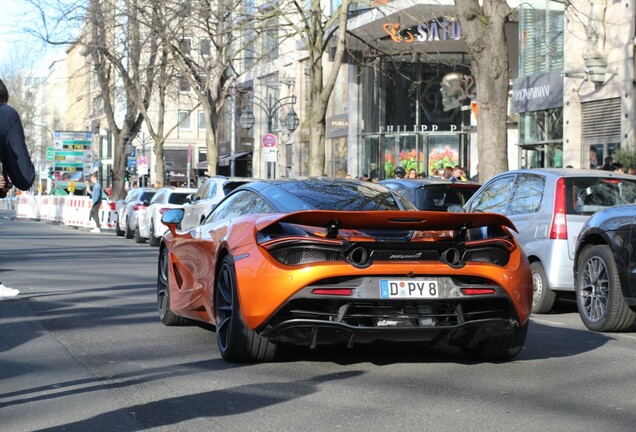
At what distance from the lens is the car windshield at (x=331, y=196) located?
8.64 metres

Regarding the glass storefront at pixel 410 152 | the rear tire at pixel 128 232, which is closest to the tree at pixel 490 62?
Answer: the rear tire at pixel 128 232

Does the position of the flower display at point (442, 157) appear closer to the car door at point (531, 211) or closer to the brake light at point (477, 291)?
the car door at point (531, 211)

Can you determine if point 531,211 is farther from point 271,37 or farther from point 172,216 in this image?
point 271,37

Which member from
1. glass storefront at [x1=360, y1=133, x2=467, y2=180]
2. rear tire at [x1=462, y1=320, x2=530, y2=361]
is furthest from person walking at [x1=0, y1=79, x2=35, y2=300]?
glass storefront at [x1=360, y1=133, x2=467, y2=180]

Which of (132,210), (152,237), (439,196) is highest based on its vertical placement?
(439,196)

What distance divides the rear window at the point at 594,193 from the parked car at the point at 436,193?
4.50 metres

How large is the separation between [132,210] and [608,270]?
2263 cm

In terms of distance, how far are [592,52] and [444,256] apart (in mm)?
22762

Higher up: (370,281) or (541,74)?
(541,74)

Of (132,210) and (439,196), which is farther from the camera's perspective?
(132,210)

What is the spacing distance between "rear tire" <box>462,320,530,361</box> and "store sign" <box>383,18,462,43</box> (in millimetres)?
32538

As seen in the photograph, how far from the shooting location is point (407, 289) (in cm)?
764

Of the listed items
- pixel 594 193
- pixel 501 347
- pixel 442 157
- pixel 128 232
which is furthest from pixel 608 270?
pixel 442 157

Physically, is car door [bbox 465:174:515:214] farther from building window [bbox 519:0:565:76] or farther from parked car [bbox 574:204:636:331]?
building window [bbox 519:0:565:76]
